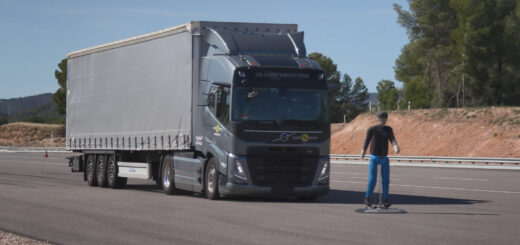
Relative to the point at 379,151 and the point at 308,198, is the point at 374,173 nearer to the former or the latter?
the point at 379,151

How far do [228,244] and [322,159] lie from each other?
7.78 meters

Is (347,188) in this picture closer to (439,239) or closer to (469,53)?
(439,239)


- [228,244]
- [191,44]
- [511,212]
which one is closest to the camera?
[228,244]

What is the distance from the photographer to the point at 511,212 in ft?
49.5

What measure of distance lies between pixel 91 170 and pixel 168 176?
18.7ft

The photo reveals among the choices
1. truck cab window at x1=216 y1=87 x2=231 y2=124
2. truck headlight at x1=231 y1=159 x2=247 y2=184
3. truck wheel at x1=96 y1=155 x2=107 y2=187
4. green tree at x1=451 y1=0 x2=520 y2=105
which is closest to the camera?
truck headlight at x1=231 y1=159 x2=247 y2=184

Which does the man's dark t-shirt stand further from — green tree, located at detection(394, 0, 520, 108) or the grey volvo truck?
green tree, located at detection(394, 0, 520, 108)

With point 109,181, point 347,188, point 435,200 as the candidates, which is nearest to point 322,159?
point 435,200

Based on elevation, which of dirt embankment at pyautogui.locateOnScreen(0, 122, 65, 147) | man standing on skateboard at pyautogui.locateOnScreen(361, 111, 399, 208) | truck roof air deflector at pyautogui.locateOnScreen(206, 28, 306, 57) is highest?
truck roof air deflector at pyautogui.locateOnScreen(206, 28, 306, 57)

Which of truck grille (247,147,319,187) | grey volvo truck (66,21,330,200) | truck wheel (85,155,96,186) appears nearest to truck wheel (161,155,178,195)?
grey volvo truck (66,21,330,200)

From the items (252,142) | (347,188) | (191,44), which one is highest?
(191,44)

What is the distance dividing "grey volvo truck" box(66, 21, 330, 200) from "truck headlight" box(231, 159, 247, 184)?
0.07ft

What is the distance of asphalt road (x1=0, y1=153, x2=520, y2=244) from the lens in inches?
445

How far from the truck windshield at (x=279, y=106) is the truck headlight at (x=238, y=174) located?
3.18ft
